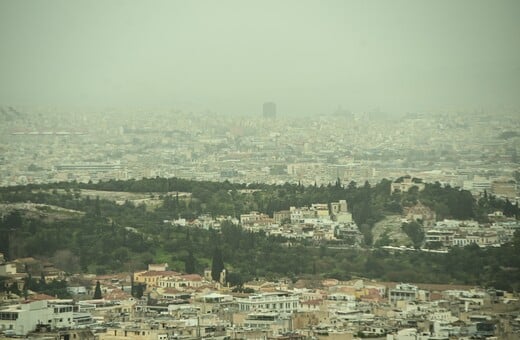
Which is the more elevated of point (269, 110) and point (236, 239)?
point (269, 110)

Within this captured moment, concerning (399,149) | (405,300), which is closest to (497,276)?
(405,300)

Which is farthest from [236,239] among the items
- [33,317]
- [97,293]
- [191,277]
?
[33,317]

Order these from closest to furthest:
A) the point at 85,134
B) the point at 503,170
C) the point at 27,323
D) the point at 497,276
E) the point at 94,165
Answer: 1. the point at 27,323
2. the point at 497,276
3. the point at 503,170
4. the point at 94,165
5. the point at 85,134

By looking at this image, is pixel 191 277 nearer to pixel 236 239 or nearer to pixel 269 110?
pixel 236 239

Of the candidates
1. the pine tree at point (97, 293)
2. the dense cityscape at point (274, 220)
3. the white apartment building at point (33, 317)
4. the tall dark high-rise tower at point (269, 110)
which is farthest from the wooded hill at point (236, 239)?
the tall dark high-rise tower at point (269, 110)

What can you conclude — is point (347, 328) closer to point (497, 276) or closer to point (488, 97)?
point (497, 276)

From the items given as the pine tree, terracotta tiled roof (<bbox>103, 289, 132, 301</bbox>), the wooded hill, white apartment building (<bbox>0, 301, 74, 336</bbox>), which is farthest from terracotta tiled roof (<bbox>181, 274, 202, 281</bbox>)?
white apartment building (<bbox>0, 301, 74, 336</bbox>)

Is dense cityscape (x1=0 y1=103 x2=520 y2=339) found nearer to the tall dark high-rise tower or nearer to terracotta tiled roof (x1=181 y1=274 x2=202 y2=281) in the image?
terracotta tiled roof (x1=181 y1=274 x2=202 y2=281)

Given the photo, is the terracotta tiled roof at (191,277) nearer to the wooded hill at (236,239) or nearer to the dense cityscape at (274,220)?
the dense cityscape at (274,220)
